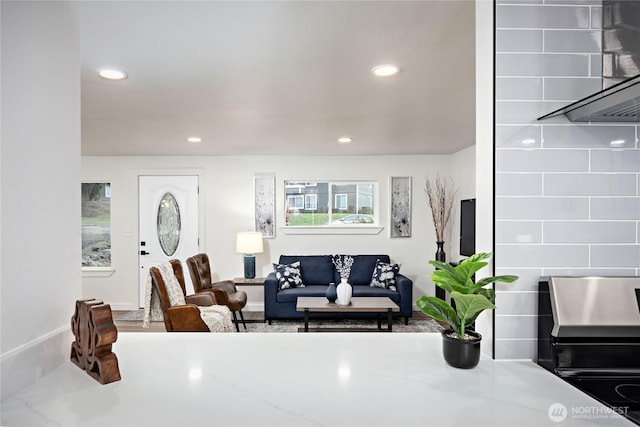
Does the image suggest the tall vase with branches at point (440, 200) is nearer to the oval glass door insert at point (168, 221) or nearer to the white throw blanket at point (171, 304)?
the white throw blanket at point (171, 304)

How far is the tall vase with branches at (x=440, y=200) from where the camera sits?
5.51 m

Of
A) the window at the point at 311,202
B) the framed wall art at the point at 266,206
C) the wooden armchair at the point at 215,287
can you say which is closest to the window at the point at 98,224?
the wooden armchair at the point at 215,287

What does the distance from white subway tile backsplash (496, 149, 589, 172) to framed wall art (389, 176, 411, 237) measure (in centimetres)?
466

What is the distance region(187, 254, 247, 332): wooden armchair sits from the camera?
14.3ft

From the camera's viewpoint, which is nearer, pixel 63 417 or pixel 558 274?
pixel 63 417

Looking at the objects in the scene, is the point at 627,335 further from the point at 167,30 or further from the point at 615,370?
the point at 167,30

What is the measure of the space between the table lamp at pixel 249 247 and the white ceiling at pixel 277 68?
1.67 meters

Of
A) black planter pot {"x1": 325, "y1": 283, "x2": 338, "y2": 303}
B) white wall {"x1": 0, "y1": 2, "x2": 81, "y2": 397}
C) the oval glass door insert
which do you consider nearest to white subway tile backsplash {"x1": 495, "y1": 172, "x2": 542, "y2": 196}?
white wall {"x1": 0, "y1": 2, "x2": 81, "y2": 397}

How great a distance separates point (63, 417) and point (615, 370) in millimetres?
1359

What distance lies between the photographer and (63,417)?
841 mm

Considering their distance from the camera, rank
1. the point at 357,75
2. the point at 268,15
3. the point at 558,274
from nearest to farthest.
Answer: the point at 558,274
the point at 268,15
the point at 357,75

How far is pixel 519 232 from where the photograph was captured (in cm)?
118

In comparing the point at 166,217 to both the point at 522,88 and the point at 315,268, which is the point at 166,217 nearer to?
the point at 315,268

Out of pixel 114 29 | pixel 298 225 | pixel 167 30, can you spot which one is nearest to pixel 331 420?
pixel 167 30
